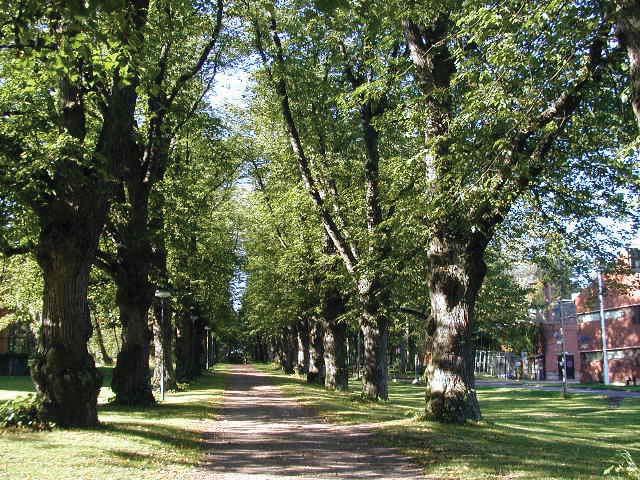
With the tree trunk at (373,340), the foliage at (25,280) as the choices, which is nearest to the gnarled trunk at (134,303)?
the foliage at (25,280)

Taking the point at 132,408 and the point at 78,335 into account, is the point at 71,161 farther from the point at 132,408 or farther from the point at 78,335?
the point at 132,408

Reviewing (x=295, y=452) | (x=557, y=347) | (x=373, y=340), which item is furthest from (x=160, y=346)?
(x=557, y=347)

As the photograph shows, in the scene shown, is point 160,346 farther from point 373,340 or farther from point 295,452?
point 295,452

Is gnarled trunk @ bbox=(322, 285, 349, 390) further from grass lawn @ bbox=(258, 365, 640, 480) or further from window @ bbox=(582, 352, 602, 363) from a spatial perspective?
window @ bbox=(582, 352, 602, 363)

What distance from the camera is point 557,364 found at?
71625 mm

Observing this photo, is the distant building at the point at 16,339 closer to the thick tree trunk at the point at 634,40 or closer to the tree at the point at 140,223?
the tree at the point at 140,223

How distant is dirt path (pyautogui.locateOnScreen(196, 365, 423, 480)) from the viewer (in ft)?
30.4

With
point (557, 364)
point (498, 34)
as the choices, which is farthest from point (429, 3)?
point (557, 364)

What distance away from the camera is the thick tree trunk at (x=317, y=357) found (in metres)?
36.5

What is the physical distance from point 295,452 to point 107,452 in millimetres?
3107

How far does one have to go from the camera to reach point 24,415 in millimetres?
11977

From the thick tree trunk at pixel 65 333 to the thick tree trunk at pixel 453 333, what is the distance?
22.4 feet

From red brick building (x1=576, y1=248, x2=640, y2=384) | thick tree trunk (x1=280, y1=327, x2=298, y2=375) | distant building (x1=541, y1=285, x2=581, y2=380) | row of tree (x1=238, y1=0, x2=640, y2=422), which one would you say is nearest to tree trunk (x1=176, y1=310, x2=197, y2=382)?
row of tree (x1=238, y1=0, x2=640, y2=422)

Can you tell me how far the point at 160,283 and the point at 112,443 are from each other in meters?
11.3
